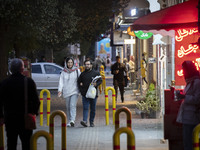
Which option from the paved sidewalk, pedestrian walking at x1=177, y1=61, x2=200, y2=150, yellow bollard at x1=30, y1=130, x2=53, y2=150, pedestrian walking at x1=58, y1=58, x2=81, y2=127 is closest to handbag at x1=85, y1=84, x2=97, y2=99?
pedestrian walking at x1=58, y1=58, x2=81, y2=127

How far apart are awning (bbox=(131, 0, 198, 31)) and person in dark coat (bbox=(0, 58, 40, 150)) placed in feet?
8.12

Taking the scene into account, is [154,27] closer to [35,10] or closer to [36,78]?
[35,10]

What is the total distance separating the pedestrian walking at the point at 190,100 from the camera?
826 centimetres

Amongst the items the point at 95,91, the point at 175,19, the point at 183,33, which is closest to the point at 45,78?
the point at 95,91

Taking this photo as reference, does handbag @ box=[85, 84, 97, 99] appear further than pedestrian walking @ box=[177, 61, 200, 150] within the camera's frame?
Yes

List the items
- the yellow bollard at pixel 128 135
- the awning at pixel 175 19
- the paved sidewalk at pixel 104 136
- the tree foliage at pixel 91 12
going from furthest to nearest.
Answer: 1. the tree foliage at pixel 91 12
2. the paved sidewalk at pixel 104 136
3. the awning at pixel 175 19
4. the yellow bollard at pixel 128 135

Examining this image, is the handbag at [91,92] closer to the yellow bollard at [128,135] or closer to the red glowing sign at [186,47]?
the red glowing sign at [186,47]

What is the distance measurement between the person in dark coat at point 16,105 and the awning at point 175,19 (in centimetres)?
248

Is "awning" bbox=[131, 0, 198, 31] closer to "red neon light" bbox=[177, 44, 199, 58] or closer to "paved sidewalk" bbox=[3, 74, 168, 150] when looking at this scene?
"red neon light" bbox=[177, 44, 199, 58]

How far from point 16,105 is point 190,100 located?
239cm

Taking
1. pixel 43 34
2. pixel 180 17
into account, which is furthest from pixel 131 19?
pixel 180 17

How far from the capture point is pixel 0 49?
1001 inches

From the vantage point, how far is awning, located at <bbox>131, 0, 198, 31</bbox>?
9.66 metres

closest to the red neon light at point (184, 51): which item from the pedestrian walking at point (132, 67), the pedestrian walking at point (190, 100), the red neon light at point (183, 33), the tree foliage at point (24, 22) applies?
the red neon light at point (183, 33)
